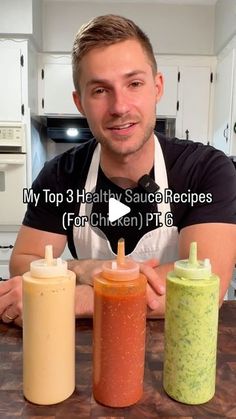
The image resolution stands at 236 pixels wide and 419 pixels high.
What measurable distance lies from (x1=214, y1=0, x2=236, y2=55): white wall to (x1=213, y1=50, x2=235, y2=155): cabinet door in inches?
4.3

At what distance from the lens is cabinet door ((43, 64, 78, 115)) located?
2.91 metres

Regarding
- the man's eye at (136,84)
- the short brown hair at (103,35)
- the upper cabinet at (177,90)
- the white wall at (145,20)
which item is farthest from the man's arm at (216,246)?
the white wall at (145,20)

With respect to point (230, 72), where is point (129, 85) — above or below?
below

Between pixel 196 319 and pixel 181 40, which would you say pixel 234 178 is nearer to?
pixel 196 319

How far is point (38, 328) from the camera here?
0.49m

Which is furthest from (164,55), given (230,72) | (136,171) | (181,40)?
(136,171)

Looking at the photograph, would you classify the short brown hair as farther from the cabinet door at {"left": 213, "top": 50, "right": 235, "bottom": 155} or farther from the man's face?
the cabinet door at {"left": 213, "top": 50, "right": 235, "bottom": 155}

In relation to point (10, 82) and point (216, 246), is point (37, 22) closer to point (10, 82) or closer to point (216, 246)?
point (10, 82)

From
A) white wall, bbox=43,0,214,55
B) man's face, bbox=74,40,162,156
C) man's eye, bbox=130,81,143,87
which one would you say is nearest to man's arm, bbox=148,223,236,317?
man's face, bbox=74,40,162,156

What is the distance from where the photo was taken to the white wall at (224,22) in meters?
2.44

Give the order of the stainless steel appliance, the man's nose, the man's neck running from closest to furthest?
the man's nose, the man's neck, the stainless steel appliance

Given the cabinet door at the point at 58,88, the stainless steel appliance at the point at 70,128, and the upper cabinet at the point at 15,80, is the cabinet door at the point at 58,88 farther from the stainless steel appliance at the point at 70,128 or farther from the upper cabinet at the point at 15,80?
the upper cabinet at the point at 15,80

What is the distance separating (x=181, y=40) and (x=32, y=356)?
9.57ft

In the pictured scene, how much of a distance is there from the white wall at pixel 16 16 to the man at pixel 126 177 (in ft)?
5.51
